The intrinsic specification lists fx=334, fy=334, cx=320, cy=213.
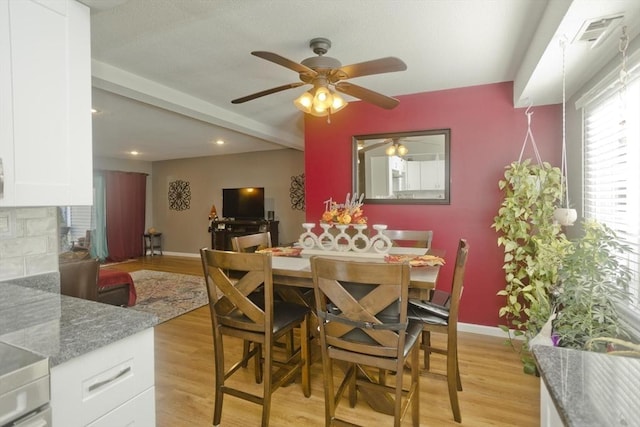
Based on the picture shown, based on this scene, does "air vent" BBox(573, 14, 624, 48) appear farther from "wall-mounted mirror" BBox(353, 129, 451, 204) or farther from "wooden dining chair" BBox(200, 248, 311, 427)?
"wooden dining chair" BBox(200, 248, 311, 427)

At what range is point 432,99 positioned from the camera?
3.38 m

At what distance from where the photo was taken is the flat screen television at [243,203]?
687 centimetres

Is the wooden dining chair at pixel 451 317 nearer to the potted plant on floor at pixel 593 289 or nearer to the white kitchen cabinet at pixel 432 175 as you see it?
the potted plant on floor at pixel 593 289

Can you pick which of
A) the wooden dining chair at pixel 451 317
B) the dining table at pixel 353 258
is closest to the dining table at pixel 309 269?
the dining table at pixel 353 258

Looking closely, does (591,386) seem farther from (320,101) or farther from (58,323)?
(320,101)

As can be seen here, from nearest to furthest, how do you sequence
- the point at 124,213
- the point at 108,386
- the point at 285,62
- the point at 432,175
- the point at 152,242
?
the point at 108,386, the point at 285,62, the point at 432,175, the point at 124,213, the point at 152,242

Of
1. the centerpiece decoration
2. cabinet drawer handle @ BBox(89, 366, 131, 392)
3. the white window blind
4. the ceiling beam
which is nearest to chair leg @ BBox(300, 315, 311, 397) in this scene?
the centerpiece decoration

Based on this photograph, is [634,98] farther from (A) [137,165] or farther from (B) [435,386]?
(A) [137,165]

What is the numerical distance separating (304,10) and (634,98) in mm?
1903

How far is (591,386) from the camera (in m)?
0.76

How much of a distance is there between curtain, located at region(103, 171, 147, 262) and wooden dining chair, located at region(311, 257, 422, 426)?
23.9 ft

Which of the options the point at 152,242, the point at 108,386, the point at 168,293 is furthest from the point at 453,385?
the point at 152,242

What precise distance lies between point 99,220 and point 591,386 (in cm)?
837

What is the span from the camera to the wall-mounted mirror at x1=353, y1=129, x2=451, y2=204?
3.39 meters
